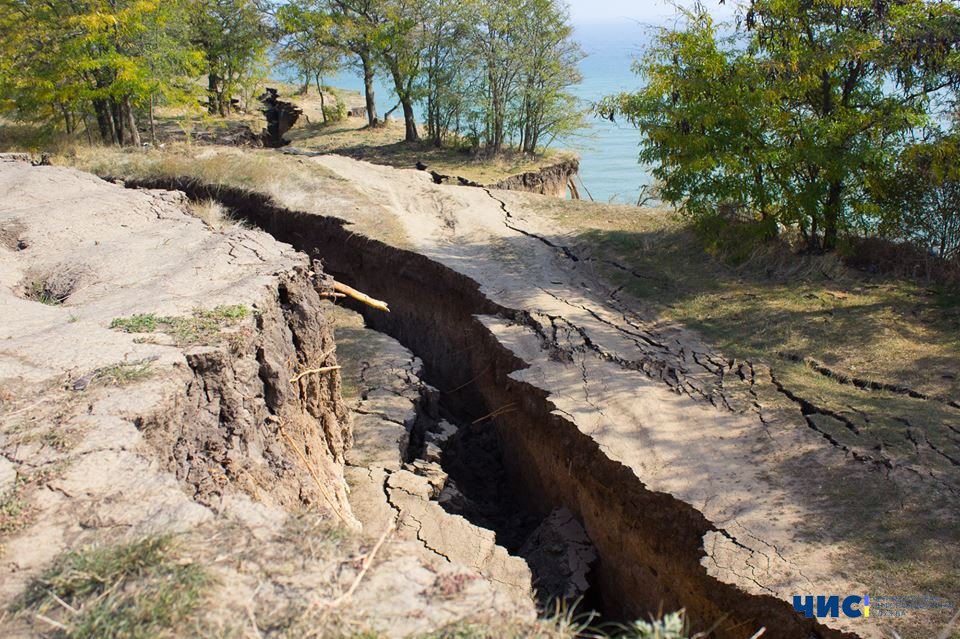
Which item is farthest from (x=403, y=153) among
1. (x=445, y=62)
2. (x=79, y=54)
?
(x=79, y=54)

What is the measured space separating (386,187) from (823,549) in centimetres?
1126

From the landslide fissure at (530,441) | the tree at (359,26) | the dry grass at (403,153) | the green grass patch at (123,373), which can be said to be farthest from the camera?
the tree at (359,26)

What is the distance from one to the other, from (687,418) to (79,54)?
50.1 feet

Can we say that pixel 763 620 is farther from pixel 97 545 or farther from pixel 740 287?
pixel 740 287

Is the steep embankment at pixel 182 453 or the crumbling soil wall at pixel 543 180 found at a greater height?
the steep embankment at pixel 182 453

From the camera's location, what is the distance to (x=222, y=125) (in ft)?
75.7

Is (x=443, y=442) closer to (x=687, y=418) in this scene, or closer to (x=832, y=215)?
(x=687, y=418)

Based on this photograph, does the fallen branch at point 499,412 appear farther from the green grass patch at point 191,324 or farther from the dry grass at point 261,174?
the dry grass at point 261,174

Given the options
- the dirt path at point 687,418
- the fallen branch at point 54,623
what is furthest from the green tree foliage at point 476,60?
the fallen branch at point 54,623

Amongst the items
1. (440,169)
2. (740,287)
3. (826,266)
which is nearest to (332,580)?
(740,287)

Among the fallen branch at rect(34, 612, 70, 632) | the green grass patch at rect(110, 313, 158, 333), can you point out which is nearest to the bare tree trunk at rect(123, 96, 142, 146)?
the green grass patch at rect(110, 313, 158, 333)

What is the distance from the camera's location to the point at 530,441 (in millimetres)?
8219

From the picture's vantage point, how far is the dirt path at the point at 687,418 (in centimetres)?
548

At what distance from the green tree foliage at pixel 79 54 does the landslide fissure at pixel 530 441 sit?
430 cm
